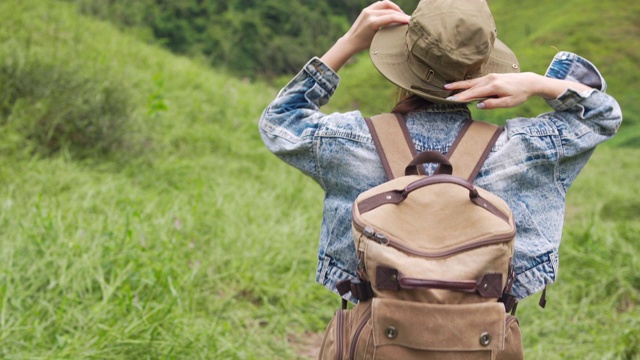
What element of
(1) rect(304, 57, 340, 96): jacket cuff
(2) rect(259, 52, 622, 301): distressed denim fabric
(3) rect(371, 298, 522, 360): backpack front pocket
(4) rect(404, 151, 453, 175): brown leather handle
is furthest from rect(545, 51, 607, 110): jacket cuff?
(3) rect(371, 298, 522, 360): backpack front pocket

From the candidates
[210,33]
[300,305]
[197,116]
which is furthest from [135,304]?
[210,33]

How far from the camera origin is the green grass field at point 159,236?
3416mm

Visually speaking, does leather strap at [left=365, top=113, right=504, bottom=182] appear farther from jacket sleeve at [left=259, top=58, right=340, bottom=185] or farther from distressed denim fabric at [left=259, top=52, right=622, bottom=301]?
jacket sleeve at [left=259, top=58, right=340, bottom=185]

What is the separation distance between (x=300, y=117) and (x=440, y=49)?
0.37 m

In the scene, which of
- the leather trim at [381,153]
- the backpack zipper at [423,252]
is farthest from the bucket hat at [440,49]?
the backpack zipper at [423,252]

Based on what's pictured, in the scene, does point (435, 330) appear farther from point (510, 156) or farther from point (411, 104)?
point (411, 104)

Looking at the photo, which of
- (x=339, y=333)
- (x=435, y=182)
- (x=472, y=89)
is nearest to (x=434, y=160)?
(x=435, y=182)

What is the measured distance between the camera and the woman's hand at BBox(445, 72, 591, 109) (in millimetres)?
1661

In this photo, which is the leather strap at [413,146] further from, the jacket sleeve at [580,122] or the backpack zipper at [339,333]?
the backpack zipper at [339,333]

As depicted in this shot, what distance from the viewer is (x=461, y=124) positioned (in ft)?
5.75

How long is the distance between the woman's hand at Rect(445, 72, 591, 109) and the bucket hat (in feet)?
0.12

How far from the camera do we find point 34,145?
18.8 ft

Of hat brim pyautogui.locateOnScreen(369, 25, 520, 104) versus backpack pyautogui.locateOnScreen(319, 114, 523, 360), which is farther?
hat brim pyautogui.locateOnScreen(369, 25, 520, 104)

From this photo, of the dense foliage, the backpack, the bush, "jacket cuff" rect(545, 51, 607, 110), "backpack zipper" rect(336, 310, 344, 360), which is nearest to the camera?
the backpack
